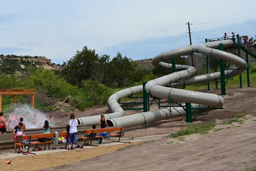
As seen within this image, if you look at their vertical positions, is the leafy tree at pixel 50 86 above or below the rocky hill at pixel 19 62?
below

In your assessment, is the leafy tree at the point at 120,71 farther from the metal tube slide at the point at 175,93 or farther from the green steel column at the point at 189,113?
the green steel column at the point at 189,113

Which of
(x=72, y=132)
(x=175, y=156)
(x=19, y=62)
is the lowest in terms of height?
(x=175, y=156)

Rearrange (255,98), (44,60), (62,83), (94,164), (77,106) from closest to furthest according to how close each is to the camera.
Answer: (94,164) < (255,98) < (77,106) < (62,83) < (44,60)

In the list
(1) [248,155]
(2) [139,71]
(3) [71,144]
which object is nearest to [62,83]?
(2) [139,71]

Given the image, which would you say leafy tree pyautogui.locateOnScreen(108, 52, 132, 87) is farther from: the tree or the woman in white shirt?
the woman in white shirt

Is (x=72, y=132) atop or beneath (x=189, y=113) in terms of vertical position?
beneath

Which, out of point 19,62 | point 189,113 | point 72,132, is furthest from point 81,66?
point 72,132

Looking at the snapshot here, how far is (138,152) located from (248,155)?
339cm

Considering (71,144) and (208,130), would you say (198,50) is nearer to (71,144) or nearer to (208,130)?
(208,130)

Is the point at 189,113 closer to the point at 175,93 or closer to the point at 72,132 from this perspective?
the point at 175,93

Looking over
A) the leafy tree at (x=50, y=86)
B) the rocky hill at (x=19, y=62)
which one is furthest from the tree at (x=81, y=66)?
the rocky hill at (x=19, y=62)

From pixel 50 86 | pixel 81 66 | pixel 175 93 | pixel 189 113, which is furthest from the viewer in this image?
pixel 81 66

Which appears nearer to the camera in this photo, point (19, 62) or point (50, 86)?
point (50, 86)

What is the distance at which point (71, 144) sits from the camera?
1340cm
